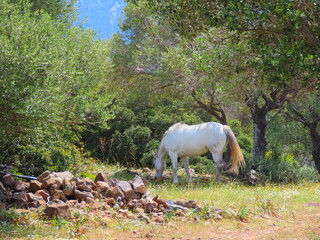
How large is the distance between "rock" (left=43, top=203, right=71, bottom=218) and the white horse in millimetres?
6965

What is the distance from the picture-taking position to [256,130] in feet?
53.8

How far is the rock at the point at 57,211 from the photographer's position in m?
7.45

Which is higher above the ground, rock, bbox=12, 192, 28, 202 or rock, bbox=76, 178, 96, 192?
rock, bbox=76, 178, 96, 192

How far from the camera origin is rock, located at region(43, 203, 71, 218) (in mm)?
7453

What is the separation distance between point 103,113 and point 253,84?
570 cm

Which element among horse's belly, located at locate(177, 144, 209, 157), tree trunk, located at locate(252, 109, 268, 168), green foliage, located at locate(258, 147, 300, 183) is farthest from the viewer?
tree trunk, located at locate(252, 109, 268, 168)

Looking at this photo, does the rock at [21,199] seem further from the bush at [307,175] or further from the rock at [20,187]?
the bush at [307,175]

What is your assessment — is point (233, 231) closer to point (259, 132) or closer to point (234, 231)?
point (234, 231)

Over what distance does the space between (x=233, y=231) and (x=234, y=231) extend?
0.02m

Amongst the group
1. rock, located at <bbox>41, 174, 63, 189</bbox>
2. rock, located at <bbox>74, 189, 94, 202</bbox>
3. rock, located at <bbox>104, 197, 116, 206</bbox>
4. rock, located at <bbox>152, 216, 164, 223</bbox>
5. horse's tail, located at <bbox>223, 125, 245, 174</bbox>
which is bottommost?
rock, located at <bbox>152, 216, 164, 223</bbox>

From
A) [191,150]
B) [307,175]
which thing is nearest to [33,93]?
[191,150]

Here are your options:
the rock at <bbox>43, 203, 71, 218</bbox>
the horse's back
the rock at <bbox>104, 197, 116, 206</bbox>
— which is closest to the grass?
the rock at <bbox>43, 203, 71, 218</bbox>

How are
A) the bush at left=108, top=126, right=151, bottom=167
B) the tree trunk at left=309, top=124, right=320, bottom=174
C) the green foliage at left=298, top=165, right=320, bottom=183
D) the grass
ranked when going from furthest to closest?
1. the tree trunk at left=309, top=124, right=320, bottom=174
2. the bush at left=108, top=126, right=151, bottom=167
3. the green foliage at left=298, top=165, right=320, bottom=183
4. the grass

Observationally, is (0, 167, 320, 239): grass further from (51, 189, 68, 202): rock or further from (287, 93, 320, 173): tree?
(287, 93, 320, 173): tree
